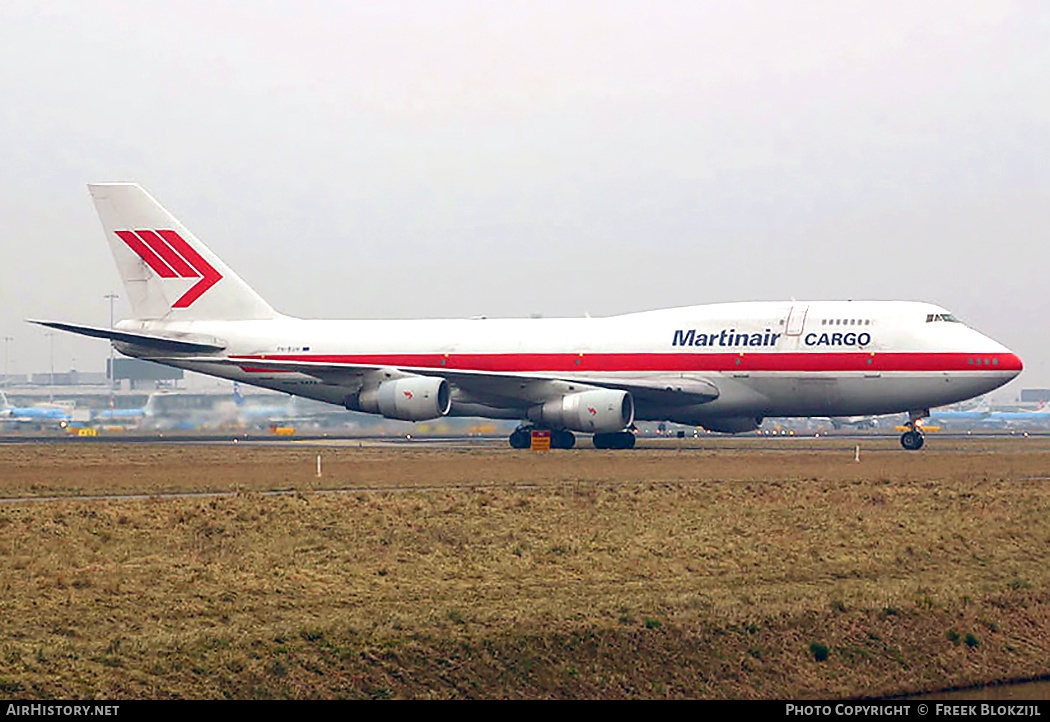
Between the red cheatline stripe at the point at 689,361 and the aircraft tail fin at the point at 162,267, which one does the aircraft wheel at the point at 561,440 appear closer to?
the red cheatline stripe at the point at 689,361

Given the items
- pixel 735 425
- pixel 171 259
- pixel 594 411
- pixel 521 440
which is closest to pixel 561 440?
pixel 521 440

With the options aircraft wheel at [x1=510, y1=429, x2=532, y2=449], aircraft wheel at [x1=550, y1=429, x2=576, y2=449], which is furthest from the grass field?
aircraft wheel at [x1=510, y1=429, x2=532, y2=449]

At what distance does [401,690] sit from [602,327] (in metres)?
38.5

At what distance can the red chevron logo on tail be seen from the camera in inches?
2457

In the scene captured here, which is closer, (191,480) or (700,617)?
(700,617)

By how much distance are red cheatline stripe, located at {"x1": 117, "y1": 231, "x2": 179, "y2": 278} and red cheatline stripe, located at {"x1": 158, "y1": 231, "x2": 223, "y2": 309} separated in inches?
33.8

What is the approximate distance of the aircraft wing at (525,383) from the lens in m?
54.7

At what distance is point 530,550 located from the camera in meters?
27.5

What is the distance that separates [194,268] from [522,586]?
4153 centimetres

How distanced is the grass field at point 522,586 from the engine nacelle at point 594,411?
14028mm

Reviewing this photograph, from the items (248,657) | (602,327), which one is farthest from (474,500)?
(602,327)

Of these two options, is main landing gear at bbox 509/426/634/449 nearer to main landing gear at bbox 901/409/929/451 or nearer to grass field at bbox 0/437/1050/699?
main landing gear at bbox 901/409/929/451
